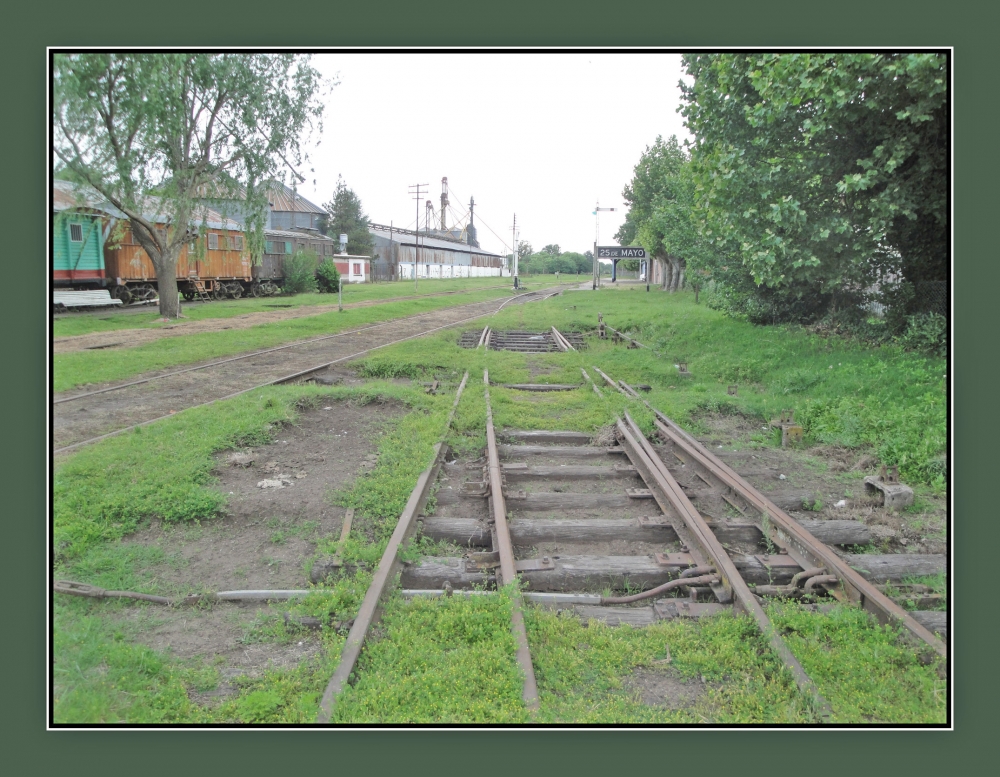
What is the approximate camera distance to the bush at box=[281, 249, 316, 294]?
35688 mm

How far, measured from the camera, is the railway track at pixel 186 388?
6.57 m

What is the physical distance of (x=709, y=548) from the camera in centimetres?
395

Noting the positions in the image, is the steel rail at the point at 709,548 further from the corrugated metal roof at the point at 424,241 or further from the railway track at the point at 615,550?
the corrugated metal roof at the point at 424,241

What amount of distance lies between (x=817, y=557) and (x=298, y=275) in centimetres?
3507

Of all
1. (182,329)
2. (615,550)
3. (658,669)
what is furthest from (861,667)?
(182,329)

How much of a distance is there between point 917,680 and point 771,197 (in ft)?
21.7

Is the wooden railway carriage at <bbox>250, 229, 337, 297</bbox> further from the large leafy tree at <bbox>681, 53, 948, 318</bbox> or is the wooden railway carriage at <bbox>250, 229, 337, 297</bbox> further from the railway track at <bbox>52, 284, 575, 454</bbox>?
the large leafy tree at <bbox>681, 53, 948, 318</bbox>

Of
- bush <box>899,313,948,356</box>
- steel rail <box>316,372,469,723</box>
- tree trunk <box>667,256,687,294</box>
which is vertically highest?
tree trunk <box>667,256,687,294</box>

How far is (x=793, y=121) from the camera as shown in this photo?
7531 mm

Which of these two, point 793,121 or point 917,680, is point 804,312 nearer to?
point 793,121

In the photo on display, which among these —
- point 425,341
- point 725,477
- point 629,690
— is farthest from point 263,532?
point 425,341

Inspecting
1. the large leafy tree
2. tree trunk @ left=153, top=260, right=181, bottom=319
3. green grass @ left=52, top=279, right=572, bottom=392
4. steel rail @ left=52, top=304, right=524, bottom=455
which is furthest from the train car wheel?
the large leafy tree

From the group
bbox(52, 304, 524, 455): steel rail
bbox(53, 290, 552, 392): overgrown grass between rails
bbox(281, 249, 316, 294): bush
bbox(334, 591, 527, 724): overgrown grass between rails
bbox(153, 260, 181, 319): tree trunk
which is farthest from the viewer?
bbox(281, 249, 316, 294): bush

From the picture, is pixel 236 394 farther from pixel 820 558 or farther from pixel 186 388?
pixel 820 558
